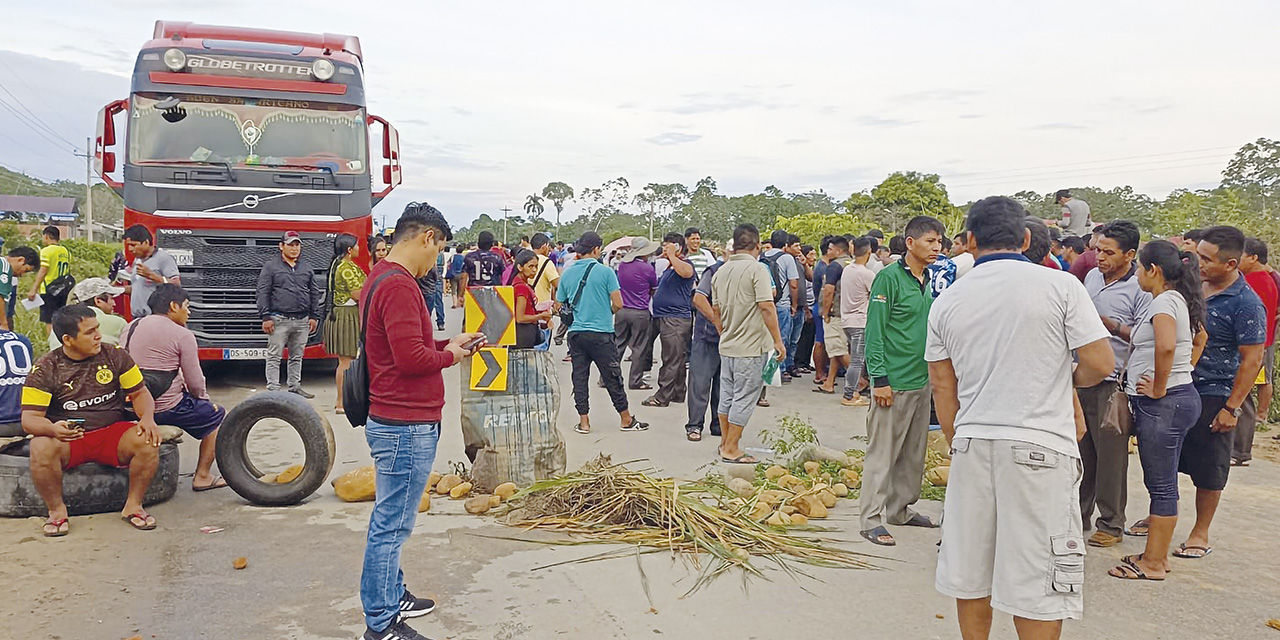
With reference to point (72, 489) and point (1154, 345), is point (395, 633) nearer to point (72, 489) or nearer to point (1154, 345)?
point (72, 489)

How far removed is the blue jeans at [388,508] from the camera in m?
4.09

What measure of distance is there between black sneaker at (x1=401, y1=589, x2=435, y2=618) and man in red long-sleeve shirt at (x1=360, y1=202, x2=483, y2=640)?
9.1 inches

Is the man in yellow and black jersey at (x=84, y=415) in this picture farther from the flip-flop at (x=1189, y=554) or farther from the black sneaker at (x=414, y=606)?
the flip-flop at (x=1189, y=554)

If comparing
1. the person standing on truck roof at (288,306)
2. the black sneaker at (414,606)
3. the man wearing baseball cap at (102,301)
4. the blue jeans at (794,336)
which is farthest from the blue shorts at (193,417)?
the blue jeans at (794,336)

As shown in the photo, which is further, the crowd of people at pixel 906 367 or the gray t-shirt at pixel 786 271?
the gray t-shirt at pixel 786 271

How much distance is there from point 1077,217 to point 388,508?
37.8 ft

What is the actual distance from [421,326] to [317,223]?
7243 millimetres

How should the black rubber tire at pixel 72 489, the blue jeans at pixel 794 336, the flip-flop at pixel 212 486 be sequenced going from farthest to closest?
the blue jeans at pixel 794 336 → the flip-flop at pixel 212 486 → the black rubber tire at pixel 72 489

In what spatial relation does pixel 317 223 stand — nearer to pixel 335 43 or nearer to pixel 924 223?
pixel 335 43

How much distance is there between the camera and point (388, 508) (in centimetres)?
413

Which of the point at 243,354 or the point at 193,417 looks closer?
the point at 193,417

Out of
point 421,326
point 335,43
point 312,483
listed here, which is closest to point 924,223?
point 421,326

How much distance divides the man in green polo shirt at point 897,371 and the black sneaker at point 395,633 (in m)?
2.87

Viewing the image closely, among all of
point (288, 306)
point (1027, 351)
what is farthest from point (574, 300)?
point (1027, 351)
